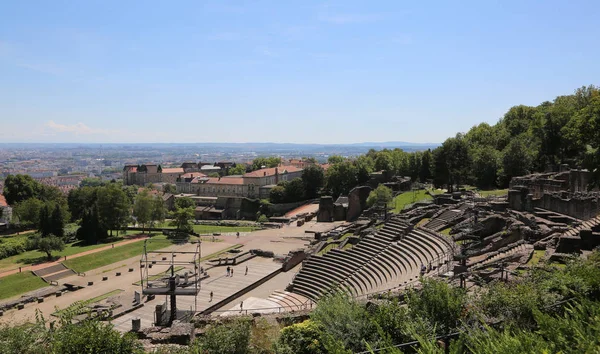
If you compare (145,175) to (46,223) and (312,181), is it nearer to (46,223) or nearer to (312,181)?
(312,181)

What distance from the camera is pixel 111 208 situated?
58594 mm

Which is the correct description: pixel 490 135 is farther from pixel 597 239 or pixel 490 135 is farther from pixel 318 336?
pixel 318 336

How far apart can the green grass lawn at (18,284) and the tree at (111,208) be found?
18.0 meters

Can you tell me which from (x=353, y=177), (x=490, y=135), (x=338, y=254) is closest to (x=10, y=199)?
(x=353, y=177)

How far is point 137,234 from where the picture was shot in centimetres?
6041

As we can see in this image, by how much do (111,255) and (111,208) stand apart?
1324 cm

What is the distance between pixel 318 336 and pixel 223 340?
9.13ft

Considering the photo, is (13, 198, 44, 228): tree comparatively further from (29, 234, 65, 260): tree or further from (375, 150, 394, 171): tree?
(375, 150, 394, 171): tree

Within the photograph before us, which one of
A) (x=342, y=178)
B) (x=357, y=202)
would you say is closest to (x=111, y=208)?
(x=357, y=202)

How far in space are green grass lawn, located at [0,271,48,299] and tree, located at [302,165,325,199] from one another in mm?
51200

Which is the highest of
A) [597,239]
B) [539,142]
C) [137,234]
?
[539,142]

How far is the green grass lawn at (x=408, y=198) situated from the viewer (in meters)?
50.5

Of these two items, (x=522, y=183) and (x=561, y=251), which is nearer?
(x=561, y=251)

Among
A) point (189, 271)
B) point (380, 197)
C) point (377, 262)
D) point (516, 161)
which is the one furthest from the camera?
point (516, 161)
